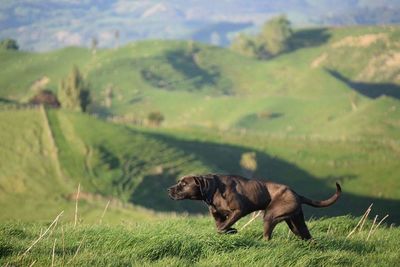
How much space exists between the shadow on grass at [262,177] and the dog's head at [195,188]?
75.6m

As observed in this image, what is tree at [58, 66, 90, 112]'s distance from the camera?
14562 cm

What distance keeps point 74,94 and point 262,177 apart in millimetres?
54523

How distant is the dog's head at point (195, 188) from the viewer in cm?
1394

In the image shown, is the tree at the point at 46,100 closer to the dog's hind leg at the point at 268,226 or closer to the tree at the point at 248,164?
the tree at the point at 248,164

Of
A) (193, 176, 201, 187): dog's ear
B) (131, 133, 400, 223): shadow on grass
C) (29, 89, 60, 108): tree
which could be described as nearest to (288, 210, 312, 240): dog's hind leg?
(193, 176, 201, 187): dog's ear

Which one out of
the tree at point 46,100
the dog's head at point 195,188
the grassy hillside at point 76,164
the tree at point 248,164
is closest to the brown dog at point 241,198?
the dog's head at point 195,188

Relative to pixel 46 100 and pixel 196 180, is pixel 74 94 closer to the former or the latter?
pixel 46 100

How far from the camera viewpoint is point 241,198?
13859 millimetres

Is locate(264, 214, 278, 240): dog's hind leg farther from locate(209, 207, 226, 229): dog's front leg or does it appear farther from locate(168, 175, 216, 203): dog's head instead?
locate(168, 175, 216, 203): dog's head

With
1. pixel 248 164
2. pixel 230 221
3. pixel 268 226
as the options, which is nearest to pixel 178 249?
pixel 230 221

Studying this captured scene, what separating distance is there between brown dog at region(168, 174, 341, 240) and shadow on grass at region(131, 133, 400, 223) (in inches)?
2964

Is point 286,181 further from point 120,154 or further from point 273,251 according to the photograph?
point 273,251

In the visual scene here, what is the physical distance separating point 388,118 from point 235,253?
15989 centimetres

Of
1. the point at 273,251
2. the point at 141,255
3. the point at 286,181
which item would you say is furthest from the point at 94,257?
the point at 286,181
